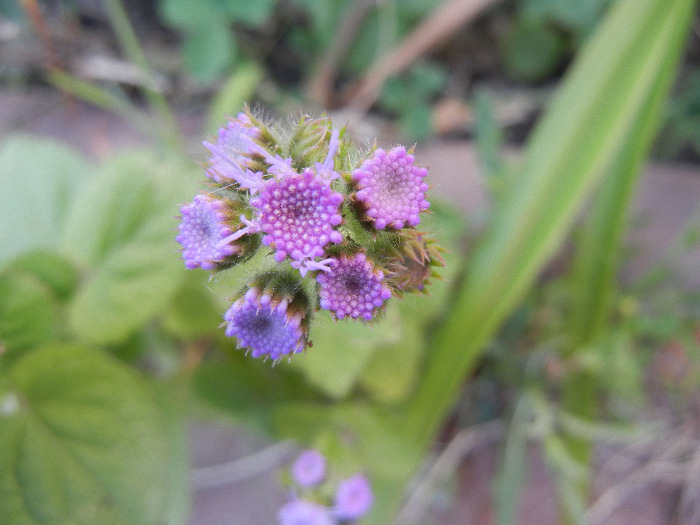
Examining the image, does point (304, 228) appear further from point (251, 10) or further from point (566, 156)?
point (251, 10)

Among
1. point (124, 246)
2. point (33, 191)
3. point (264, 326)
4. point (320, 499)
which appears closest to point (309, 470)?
point (320, 499)

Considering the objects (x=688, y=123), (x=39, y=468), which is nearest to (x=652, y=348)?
(x=688, y=123)

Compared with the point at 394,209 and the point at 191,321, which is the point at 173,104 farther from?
the point at 394,209

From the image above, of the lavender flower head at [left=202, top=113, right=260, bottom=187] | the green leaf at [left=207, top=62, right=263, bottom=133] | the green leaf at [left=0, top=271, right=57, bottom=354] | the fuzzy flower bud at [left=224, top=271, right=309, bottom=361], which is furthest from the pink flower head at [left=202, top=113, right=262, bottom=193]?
the green leaf at [left=207, top=62, right=263, bottom=133]

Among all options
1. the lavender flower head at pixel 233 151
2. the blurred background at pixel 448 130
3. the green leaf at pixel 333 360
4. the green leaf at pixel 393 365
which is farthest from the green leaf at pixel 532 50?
the lavender flower head at pixel 233 151

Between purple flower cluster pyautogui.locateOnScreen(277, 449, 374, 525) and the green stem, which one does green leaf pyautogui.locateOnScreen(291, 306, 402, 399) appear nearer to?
purple flower cluster pyautogui.locateOnScreen(277, 449, 374, 525)
